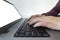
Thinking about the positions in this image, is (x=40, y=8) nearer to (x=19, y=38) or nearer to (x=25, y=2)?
(x=25, y=2)

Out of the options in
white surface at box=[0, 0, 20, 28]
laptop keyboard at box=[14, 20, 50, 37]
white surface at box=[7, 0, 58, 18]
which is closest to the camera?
laptop keyboard at box=[14, 20, 50, 37]

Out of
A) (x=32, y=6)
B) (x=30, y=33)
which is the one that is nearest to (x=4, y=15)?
(x=30, y=33)

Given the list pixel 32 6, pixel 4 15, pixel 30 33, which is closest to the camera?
pixel 30 33

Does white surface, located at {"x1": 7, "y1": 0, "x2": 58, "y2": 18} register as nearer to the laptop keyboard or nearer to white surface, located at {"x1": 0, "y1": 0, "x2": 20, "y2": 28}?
white surface, located at {"x1": 0, "y1": 0, "x2": 20, "y2": 28}

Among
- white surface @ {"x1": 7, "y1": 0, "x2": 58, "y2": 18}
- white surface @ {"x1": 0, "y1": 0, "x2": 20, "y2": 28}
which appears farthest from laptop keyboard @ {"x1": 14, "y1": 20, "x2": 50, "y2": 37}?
white surface @ {"x1": 7, "y1": 0, "x2": 58, "y2": 18}

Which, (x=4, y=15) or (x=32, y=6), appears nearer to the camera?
(x=4, y=15)

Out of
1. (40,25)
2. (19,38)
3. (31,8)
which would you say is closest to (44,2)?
(31,8)

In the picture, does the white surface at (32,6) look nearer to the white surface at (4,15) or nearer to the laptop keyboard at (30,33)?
the white surface at (4,15)

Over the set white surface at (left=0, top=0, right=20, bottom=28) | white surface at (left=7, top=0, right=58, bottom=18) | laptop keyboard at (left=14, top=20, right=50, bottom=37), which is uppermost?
white surface at (left=7, top=0, right=58, bottom=18)

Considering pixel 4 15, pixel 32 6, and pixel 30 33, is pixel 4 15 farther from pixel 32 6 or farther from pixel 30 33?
pixel 32 6

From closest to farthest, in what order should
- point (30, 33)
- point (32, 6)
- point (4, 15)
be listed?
1. point (30, 33)
2. point (4, 15)
3. point (32, 6)

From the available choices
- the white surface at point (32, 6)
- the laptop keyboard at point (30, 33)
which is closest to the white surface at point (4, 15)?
the laptop keyboard at point (30, 33)

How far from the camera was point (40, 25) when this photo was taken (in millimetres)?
636

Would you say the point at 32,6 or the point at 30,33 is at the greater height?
the point at 32,6
